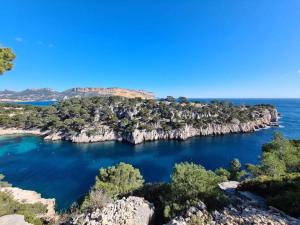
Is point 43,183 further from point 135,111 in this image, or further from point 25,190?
point 135,111

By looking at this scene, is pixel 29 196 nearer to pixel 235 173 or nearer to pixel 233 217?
pixel 235 173

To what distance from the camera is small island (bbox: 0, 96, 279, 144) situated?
269ft

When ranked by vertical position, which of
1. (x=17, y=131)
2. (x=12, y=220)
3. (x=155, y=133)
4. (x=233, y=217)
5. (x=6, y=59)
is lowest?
(x=17, y=131)

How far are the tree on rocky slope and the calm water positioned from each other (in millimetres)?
25795

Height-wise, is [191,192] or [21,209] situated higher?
[191,192]

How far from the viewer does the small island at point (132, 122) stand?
8206 centimetres

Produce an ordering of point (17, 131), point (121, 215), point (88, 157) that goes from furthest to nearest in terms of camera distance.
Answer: point (17, 131), point (88, 157), point (121, 215)

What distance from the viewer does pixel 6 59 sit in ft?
49.2

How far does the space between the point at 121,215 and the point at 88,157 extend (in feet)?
170

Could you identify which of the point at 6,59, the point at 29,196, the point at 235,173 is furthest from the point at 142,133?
the point at 6,59

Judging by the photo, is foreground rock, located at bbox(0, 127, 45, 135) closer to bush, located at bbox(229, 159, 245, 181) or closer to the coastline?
the coastline

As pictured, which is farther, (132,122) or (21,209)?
(132,122)

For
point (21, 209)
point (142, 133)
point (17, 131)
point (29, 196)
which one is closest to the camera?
point (21, 209)

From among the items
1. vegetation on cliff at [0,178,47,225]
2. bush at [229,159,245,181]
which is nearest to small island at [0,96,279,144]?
bush at [229,159,245,181]
